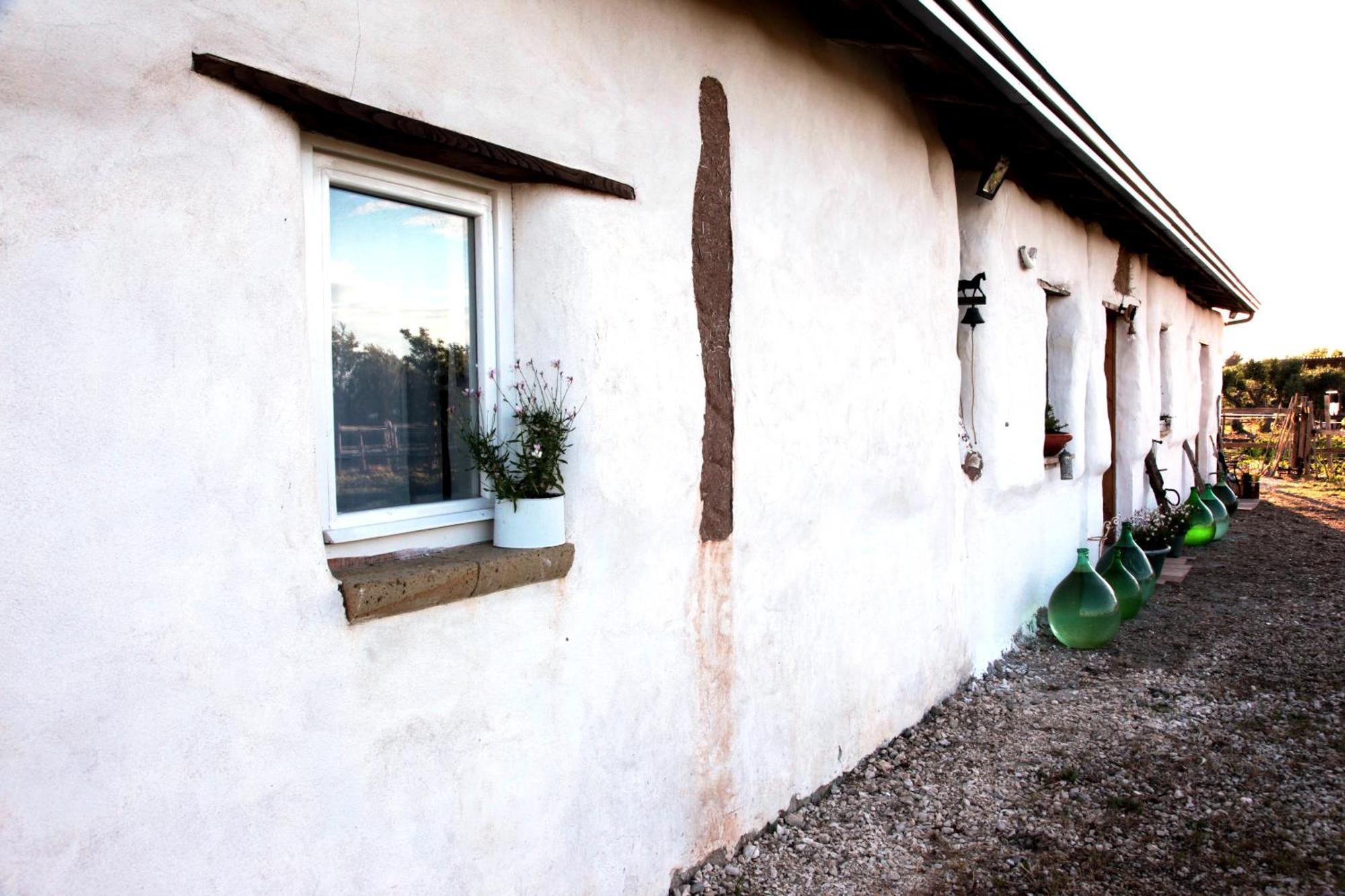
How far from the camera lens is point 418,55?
81.5 inches

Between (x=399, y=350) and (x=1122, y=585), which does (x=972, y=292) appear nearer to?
(x=1122, y=585)


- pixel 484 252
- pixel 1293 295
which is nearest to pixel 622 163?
pixel 484 252

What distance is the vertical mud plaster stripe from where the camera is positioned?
292 cm

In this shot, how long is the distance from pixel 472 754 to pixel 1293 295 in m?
80.3

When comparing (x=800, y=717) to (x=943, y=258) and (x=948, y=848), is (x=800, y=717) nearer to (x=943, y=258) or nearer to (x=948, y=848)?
(x=948, y=848)

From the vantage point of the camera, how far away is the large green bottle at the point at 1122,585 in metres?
5.97

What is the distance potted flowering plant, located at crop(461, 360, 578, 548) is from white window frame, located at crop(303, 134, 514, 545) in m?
0.05

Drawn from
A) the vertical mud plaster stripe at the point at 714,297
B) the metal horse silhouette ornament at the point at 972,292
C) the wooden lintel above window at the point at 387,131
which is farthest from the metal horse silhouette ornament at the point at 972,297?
the wooden lintel above window at the point at 387,131

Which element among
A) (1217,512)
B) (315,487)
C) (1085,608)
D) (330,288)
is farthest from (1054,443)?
(315,487)

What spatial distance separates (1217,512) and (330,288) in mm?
9813

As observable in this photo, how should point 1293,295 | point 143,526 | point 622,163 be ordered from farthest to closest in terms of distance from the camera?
point 1293,295 < point 622,163 < point 143,526

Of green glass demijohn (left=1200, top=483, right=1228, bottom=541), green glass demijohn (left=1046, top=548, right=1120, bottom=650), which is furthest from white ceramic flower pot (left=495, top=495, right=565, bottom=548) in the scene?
green glass demijohn (left=1200, top=483, right=1228, bottom=541)

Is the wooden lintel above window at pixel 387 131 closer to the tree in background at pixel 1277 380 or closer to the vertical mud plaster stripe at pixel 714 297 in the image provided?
the vertical mud plaster stripe at pixel 714 297

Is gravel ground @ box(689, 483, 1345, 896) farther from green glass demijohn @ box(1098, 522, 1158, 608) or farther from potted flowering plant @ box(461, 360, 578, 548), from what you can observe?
potted flowering plant @ box(461, 360, 578, 548)
